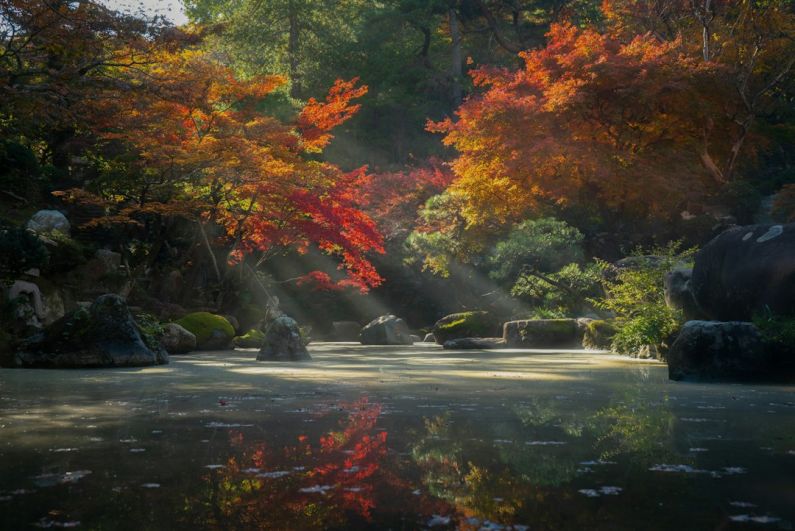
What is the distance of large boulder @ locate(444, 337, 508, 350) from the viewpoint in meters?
17.2

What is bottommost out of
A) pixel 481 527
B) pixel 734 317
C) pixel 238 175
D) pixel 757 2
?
pixel 481 527

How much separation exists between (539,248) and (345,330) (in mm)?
7944

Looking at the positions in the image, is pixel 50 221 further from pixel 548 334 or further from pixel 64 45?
pixel 548 334

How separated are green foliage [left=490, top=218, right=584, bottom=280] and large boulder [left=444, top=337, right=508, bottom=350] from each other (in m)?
2.57

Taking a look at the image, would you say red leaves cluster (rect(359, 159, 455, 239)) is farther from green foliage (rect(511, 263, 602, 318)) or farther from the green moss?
the green moss

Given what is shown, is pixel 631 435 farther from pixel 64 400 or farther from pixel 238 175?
pixel 238 175

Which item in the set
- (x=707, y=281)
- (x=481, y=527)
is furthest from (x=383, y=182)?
(x=481, y=527)

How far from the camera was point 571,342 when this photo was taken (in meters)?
16.7

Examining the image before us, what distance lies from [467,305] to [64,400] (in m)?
18.0

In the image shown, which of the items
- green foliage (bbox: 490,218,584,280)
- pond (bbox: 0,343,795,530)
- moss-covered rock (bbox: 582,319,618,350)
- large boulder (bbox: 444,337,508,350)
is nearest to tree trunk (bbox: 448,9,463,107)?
green foliage (bbox: 490,218,584,280)

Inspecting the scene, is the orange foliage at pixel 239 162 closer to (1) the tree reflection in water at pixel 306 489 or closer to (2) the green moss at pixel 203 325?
(2) the green moss at pixel 203 325

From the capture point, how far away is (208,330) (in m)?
16.3

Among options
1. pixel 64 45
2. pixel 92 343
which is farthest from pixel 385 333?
pixel 64 45

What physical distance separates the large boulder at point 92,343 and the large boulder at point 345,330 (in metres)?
13.0
